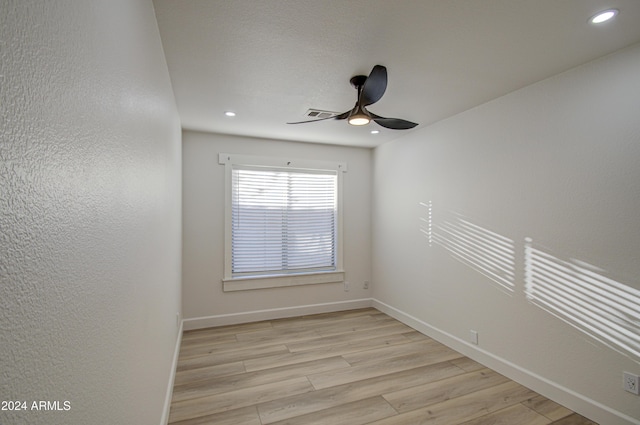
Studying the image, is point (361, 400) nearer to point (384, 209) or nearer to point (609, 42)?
point (384, 209)

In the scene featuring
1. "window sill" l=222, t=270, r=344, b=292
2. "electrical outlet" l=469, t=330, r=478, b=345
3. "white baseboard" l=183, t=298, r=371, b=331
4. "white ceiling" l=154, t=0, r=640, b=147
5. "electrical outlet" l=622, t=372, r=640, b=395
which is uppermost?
"white ceiling" l=154, t=0, r=640, b=147

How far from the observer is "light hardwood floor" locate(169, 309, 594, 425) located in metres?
2.13

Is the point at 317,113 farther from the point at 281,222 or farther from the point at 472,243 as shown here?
the point at 472,243

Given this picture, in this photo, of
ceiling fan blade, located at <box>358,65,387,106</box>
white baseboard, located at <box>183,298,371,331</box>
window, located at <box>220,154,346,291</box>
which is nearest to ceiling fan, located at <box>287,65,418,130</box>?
ceiling fan blade, located at <box>358,65,387,106</box>

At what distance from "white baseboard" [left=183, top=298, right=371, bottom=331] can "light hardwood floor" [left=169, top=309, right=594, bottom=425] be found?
0.21 meters

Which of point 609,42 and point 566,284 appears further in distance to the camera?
point 566,284

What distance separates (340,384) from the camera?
2543 millimetres

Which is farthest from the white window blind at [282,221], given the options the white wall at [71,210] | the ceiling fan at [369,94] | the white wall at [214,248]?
the white wall at [71,210]

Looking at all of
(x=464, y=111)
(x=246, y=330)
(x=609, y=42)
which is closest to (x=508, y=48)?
(x=609, y=42)

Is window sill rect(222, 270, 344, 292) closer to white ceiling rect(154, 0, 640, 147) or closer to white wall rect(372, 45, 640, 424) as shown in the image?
white wall rect(372, 45, 640, 424)

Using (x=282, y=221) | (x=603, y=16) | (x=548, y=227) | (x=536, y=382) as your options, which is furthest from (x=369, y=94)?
(x=536, y=382)

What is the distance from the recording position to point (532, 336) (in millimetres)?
2461

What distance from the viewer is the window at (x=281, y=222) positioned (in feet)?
13.2

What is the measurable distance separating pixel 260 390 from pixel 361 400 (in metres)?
0.82
